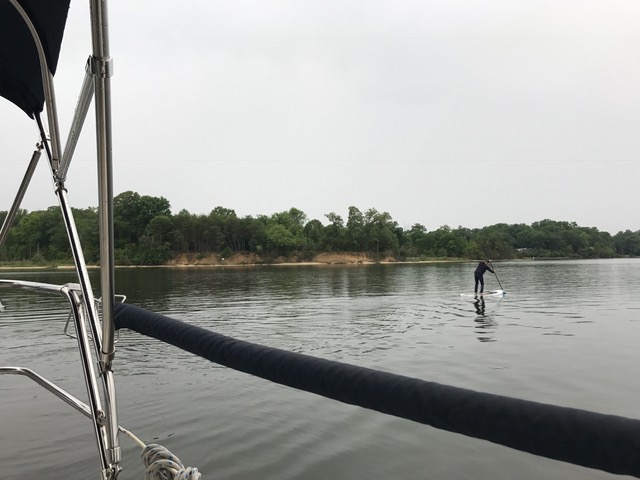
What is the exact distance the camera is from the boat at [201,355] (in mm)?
757

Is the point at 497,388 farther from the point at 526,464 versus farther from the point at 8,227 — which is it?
the point at 8,227

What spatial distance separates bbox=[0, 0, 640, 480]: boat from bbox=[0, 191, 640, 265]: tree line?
84598mm

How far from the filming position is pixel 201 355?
147 centimetres

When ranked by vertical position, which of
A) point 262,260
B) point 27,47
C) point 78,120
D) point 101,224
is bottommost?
point 262,260

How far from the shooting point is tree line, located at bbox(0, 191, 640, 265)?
84.2 meters

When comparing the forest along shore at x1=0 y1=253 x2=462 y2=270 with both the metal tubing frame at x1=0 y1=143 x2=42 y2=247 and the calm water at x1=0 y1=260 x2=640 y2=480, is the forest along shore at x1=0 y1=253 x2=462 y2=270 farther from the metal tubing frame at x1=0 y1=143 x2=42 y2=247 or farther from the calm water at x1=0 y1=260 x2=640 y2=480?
the metal tubing frame at x1=0 y1=143 x2=42 y2=247

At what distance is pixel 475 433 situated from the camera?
844 mm

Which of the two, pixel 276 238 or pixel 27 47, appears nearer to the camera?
pixel 27 47

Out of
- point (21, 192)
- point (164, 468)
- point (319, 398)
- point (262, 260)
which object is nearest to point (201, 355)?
point (164, 468)

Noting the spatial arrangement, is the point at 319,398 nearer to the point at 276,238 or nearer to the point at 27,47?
the point at 27,47

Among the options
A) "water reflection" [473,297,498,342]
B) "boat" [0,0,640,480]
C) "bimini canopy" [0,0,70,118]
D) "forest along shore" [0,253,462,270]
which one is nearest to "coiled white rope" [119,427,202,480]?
"boat" [0,0,640,480]

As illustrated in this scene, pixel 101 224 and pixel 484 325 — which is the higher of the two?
pixel 101 224

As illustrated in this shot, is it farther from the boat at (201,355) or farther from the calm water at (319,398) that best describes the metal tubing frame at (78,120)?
the calm water at (319,398)

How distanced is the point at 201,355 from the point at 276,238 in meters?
105
